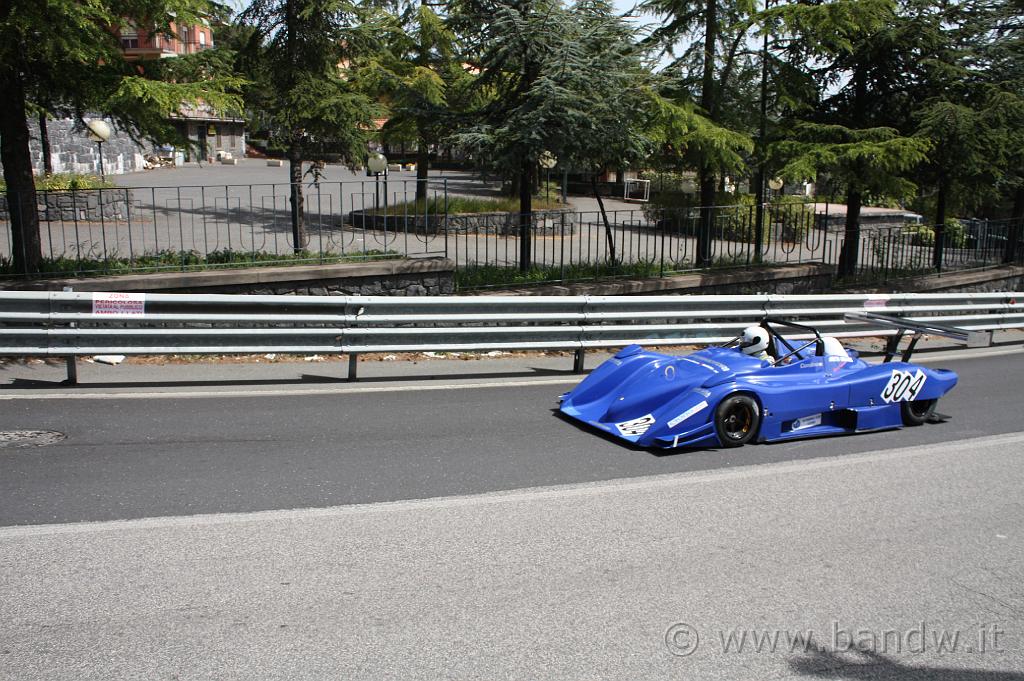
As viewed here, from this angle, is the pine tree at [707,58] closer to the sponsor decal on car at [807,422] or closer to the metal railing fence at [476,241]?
the metal railing fence at [476,241]

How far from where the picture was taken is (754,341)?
28.5ft

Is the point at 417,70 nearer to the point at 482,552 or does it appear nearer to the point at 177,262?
the point at 177,262

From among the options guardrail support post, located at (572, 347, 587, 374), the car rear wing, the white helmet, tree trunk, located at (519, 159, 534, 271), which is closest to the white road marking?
the car rear wing

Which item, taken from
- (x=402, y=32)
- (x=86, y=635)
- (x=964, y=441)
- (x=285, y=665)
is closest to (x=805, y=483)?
(x=964, y=441)

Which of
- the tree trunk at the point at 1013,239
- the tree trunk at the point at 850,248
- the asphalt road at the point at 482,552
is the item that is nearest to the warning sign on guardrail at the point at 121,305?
the asphalt road at the point at 482,552

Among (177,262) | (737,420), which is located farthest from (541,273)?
(737,420)

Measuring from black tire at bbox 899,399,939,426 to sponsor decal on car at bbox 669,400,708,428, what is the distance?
8.21ft

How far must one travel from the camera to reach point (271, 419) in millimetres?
8383

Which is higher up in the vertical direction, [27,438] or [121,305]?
[121,305]

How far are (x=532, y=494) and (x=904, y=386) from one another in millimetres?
4297

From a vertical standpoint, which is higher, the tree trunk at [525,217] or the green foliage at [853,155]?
the green foliage at [853,155]

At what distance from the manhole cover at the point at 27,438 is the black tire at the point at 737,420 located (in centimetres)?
551

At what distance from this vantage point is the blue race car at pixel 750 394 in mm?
7863

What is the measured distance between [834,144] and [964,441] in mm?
8897
